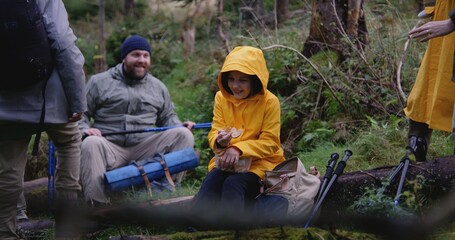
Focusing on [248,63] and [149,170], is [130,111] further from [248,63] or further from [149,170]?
[248,63]

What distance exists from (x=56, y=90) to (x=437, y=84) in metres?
2.89

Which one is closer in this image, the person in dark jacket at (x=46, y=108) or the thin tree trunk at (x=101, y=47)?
the person in dark jacket at (x=46, y=108)

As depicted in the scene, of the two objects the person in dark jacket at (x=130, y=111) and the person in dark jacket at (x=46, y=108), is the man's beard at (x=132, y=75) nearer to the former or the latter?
the person in dark jacket at (x=130, y=111)

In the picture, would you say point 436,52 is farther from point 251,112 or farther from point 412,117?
point 251,112

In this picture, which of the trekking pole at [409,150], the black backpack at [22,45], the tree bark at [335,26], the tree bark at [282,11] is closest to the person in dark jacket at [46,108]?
the black backpack at [22,45]

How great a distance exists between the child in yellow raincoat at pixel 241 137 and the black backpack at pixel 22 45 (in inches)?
54.1

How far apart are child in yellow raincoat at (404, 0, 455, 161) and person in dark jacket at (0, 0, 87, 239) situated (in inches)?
101

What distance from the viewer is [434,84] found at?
15.2 feet

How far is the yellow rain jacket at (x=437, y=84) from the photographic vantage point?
449 centimetres

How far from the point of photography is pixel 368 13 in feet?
28.8

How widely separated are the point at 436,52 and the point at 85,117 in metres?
3.85

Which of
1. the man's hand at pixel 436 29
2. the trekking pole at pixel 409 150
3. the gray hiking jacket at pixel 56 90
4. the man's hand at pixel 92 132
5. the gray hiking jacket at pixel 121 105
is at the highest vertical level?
the man's hand at pixel 436 29

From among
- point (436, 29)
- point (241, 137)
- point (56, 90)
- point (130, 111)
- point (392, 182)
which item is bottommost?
point (130, 111)

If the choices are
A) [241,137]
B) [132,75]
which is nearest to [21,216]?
[132,75]
